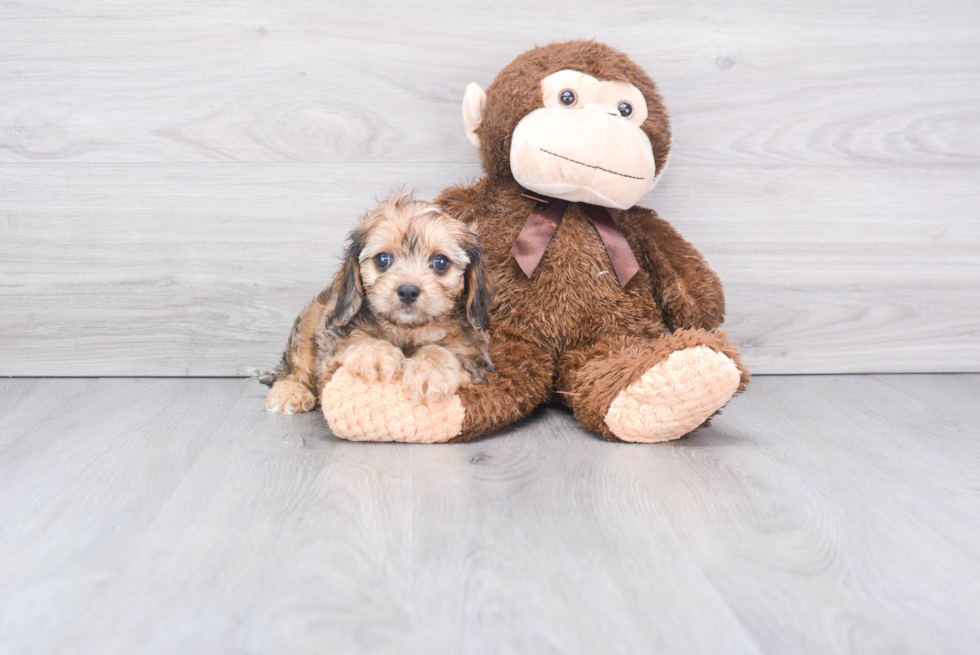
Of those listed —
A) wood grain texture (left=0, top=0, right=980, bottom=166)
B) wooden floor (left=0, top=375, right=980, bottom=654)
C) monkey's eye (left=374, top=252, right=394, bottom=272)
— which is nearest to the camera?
wooden floor (left=0, top=375, right=980, bottom=654)

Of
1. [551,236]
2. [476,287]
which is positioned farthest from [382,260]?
[551,236]

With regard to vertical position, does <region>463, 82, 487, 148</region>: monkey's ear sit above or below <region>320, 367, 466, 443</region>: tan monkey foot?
above

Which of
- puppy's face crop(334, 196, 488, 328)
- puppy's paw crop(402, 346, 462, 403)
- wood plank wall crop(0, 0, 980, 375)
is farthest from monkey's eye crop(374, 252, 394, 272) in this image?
wood plank wall crop(0, 0, 980, 375)

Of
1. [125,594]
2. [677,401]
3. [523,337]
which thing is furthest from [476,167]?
[125,594]

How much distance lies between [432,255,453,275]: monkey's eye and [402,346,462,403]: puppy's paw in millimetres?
215

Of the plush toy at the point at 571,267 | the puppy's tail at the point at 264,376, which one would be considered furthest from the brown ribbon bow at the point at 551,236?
the puppy's tail at the point at 264,376

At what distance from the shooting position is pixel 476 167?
2463 millimetres

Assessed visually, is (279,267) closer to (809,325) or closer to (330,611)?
(330,611)

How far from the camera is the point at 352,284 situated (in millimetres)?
1896

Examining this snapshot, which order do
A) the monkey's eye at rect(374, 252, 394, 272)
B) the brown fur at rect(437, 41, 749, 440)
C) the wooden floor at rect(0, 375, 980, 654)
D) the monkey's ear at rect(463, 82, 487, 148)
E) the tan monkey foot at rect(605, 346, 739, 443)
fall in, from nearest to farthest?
the wooden floor at rect(0, 375, 980, 654) < the tan monkey foot at rect(605, 346, 739, 443) < the monkey's eye at rect(374, 252, 394, 272) < the brown fur at rect(437, 41, 749, 440) < the monkey's ear at rect(463, 82, 487, 148)

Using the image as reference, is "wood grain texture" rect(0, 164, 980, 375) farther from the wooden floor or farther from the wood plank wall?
the wooden floor

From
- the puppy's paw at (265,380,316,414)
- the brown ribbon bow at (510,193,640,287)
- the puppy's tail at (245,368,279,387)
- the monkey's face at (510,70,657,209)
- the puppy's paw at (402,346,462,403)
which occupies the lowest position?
the puppy's tail at (245,368,279,387)

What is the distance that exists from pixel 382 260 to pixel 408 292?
0.48 ft

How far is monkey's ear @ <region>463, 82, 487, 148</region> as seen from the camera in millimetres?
2172
